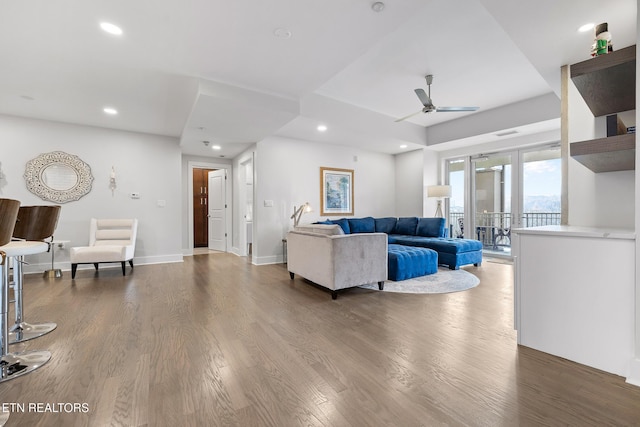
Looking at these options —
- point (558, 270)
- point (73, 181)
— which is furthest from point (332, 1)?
point (73, 181)

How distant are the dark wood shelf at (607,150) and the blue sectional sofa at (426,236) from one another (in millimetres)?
2864

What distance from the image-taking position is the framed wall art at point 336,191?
20.2ft

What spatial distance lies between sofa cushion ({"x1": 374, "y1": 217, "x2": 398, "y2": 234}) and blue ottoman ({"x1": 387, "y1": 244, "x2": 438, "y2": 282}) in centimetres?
193

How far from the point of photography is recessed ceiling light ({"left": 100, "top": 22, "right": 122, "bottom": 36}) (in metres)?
2.42

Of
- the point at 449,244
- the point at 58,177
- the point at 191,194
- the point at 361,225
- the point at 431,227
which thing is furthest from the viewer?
the point at 191,194

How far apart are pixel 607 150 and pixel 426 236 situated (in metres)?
4.14

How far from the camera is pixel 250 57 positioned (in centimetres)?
296

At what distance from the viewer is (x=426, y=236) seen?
5.68 meters

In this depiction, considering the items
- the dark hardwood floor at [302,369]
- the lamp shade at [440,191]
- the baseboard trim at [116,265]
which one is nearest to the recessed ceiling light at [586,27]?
the dark hardwood floor at [302,369]

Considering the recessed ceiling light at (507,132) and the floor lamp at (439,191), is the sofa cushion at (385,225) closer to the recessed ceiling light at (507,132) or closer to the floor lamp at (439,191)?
the floor lamp at (439,191)

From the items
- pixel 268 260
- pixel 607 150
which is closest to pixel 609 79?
pixel 607 150

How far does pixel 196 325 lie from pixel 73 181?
4.42 m

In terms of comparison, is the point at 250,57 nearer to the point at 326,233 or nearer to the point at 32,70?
the point at 326,233

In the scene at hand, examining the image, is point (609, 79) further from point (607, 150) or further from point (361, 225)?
point (361, 225)
